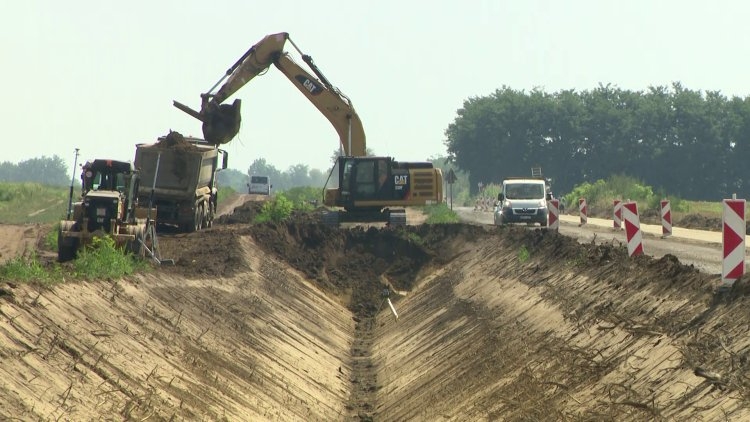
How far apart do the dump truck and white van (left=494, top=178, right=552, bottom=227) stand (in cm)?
1288

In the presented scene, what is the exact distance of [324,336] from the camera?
27.6 m

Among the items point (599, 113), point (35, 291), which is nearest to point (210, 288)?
point (35, 291)

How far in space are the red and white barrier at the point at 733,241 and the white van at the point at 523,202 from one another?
30.7 m

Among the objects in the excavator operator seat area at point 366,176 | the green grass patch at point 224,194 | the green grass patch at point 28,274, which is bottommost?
the green grass patch at point 224,194

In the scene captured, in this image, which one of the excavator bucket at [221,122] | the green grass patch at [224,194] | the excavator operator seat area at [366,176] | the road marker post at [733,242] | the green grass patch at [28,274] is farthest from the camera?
the green grass patch at [224,194]

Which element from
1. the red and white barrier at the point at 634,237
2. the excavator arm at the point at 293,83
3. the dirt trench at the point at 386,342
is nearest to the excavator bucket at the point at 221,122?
the excavator arm at the point at 293,83

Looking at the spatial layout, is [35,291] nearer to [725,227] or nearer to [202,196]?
[725,227]

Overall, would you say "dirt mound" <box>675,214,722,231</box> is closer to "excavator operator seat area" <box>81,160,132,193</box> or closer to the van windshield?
the van windshield

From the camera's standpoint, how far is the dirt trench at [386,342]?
505 inches

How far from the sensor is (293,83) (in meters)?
43.7

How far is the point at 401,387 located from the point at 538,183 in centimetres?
2847

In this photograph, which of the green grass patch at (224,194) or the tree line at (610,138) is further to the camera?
the tree line at (610,138)

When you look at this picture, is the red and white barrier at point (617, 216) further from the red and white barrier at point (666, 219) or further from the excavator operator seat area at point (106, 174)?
the excavator operator seat area at point (106, 174)

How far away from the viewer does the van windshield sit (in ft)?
161
